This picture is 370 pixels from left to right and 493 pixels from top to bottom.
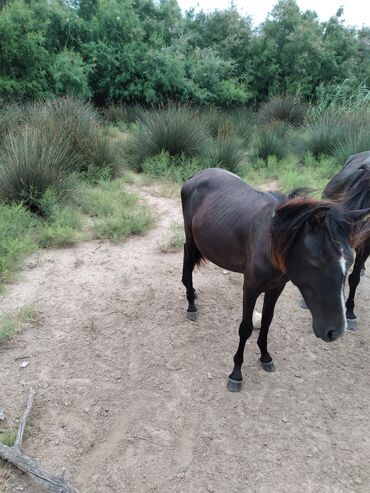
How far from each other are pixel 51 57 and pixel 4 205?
5179 millimetres

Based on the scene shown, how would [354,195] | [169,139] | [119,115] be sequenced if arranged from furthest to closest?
[119,115] < [169,139] < [354,195]

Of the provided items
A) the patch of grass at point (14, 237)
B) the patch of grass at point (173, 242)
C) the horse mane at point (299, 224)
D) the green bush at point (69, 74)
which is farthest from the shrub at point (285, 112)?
the horse mane at point (299, 224)

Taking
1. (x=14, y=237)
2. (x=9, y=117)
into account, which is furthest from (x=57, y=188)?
(x=9, y=117)

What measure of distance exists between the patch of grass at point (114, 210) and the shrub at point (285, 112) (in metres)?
5.52

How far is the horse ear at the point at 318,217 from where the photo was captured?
179 cm

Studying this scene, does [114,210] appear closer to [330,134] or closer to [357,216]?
[357,216]

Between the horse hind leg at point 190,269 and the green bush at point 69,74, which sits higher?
the green bush at point 69,74

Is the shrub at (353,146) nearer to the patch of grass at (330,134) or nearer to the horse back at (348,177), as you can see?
the patch of grass at (330,134)

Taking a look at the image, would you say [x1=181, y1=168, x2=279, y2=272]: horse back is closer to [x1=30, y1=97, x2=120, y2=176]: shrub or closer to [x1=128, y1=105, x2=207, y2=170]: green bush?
[x1=30, y1=97, x2=120, y2=176]: shrub

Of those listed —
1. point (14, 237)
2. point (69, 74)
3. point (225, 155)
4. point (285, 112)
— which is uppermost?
point (69, 74)

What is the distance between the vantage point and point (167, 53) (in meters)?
9.73

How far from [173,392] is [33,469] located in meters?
1.01

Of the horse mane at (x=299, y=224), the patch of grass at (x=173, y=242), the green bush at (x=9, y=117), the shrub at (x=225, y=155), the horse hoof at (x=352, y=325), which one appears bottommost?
the horse hoof at (x=352, y=325)

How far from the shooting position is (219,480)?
7.09 feet
